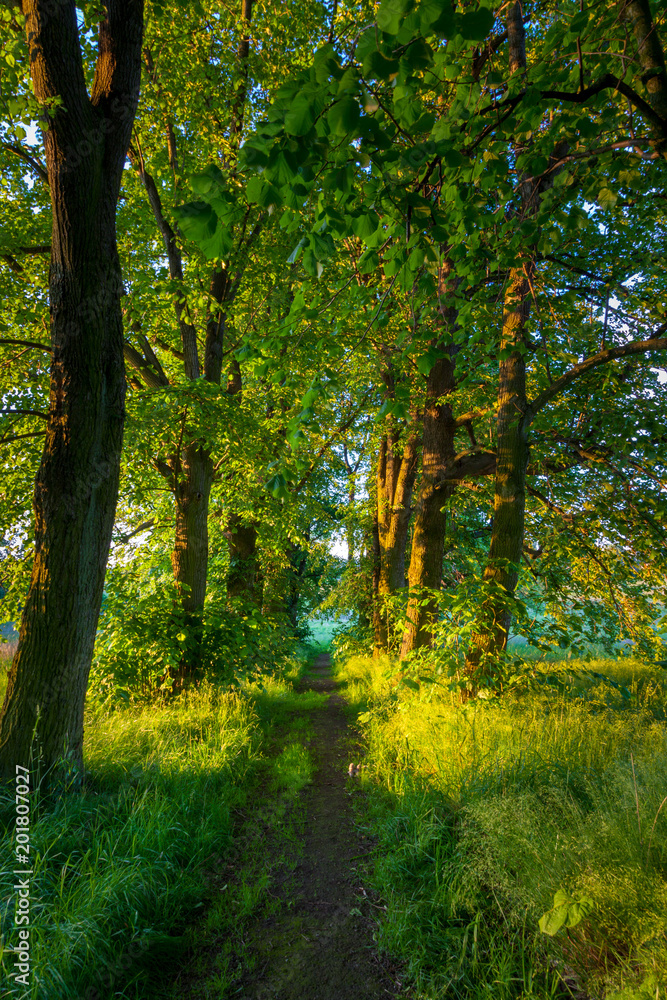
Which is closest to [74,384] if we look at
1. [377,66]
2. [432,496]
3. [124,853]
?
[377,66]

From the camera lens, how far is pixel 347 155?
1.64 m

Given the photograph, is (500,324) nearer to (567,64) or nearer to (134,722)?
(567,64)

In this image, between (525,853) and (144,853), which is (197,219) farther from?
(144,853)

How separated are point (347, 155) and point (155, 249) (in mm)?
7761

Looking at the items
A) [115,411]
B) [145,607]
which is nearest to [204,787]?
[145,607]

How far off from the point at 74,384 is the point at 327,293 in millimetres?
2224

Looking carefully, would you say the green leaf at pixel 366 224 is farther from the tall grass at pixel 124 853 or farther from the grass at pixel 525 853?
the tall grass at pixel 124 853

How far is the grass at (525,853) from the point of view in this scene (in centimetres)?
195

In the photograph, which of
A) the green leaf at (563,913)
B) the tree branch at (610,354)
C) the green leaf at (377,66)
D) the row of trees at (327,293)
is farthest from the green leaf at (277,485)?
the tree branch at (610,354)

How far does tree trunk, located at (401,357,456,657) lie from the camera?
23.5 ft

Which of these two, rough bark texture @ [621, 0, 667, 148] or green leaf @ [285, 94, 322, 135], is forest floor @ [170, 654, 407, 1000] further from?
rough bark texture @ [621, 0, 667, 148]

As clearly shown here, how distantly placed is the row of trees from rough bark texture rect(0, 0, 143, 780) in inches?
0.8

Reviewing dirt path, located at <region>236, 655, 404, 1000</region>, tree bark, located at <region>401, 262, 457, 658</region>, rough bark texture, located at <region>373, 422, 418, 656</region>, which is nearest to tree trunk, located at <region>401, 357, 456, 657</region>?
tree bark, located at <region>401, 262, 457, 658</region>
